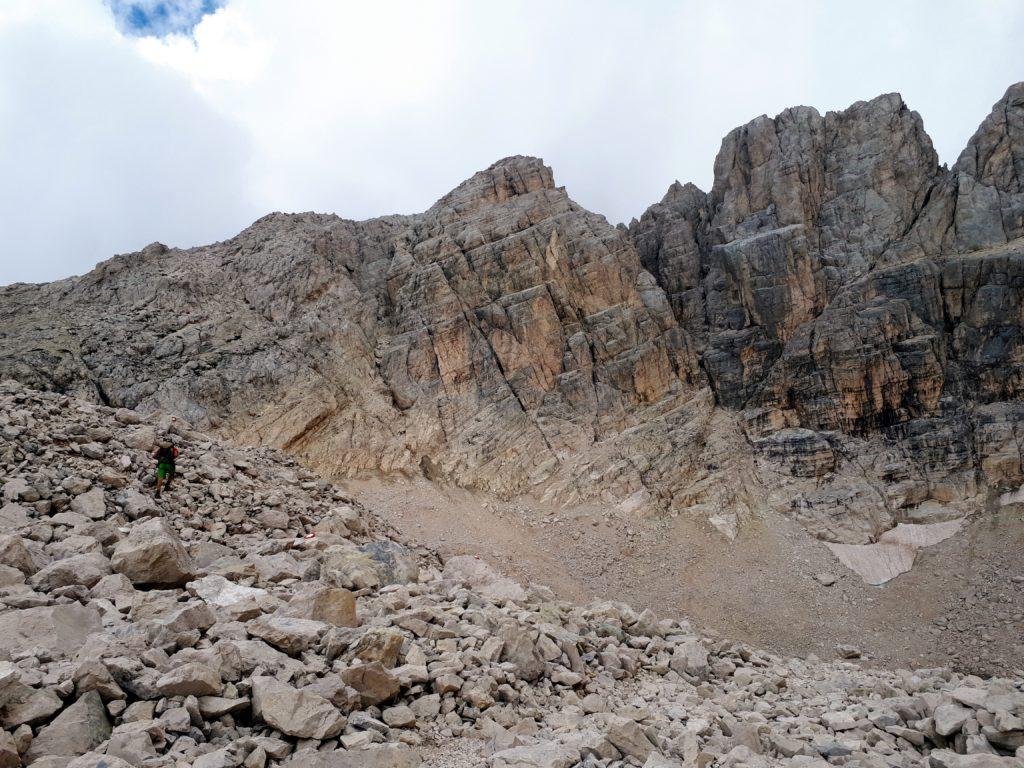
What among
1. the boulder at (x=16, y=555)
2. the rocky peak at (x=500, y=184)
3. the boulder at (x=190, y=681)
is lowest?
the boulder at (x=190, y=681)

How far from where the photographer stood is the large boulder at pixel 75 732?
4.87m

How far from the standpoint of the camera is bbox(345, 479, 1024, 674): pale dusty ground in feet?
86.5

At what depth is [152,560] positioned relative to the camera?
8695 mm

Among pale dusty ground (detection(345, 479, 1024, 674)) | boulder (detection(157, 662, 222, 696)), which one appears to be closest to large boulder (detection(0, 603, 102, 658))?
→ boulder (detection(157, 662, 222, 696))

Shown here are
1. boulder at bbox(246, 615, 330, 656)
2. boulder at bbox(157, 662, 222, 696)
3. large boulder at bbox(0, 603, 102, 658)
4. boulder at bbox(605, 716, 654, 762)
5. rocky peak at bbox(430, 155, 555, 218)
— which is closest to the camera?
boulder at bbox(157, 662, 222, 696)

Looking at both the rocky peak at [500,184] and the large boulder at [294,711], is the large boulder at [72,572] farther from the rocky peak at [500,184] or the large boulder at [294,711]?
the rocky peak at [500,184]

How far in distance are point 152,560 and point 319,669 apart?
3.75 m

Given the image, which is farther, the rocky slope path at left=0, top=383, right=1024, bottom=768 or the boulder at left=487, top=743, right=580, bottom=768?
the boulder at left=487, top=743, right=580, bottom=768

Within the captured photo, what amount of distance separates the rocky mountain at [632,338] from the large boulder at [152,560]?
24.7 m

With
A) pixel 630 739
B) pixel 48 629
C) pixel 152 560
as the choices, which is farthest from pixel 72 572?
pixel 630 739

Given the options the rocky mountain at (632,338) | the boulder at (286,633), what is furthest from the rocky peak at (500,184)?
the boulder at (286,633)

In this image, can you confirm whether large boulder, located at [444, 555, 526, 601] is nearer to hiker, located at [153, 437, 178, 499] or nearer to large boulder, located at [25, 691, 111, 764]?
hiker, located at [153, 437, 178, 499]

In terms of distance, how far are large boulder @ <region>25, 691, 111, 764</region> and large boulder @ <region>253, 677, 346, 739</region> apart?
1.34 metres

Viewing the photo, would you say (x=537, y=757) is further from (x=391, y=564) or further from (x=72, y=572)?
A: (x=72, y=572)
